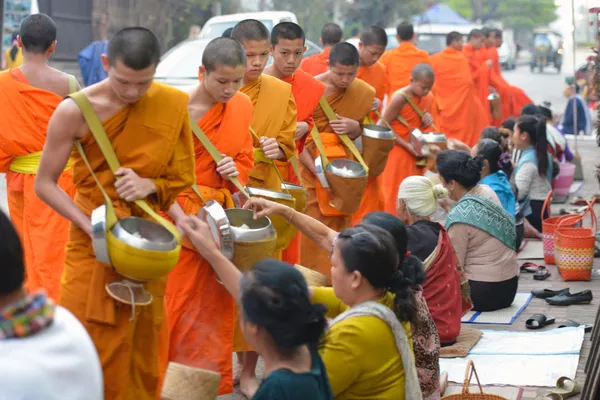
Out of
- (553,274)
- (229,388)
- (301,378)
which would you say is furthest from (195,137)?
(553,274)

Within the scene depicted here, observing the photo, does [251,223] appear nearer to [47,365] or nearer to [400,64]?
[47,365]

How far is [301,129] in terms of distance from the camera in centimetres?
636

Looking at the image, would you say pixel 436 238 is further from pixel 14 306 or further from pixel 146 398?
pixel 14 306

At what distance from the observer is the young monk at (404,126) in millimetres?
8820

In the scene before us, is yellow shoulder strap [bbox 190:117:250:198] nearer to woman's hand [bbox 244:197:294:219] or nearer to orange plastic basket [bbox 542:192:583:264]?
woman's hand [bbox 244:197:294:219]

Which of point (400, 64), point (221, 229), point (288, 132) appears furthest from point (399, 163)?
point (221, 229)

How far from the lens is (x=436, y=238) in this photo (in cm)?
555

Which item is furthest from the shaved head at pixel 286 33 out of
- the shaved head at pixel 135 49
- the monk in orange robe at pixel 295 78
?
the shaved head at pixel 135 49

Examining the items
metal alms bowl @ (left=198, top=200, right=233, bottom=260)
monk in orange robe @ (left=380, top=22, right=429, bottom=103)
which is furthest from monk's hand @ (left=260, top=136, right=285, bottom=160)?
monk in orange robe @ (left=380, top=22, right=429, bottom=103)

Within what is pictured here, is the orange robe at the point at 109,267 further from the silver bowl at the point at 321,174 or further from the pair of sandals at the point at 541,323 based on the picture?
the pair of sandals at the point at 541,323

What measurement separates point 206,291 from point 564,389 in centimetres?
179

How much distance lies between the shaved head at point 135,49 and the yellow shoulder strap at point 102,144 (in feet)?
0.59

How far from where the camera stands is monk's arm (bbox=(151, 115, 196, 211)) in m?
4.08

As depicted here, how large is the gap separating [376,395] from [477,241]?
328 centimetres
